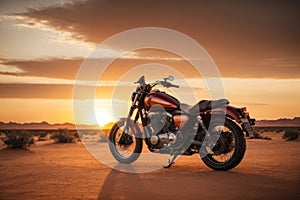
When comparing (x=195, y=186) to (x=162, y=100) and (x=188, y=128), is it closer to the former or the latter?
(x=188, y=128)

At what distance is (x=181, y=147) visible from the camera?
8.48 meters

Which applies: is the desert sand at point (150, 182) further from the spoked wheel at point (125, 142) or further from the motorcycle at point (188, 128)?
the spoked wheel at point (125, 142)

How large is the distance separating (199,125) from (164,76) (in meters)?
1.57

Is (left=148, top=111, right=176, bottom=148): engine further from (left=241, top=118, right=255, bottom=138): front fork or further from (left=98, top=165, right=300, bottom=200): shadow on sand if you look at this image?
(left=241, top=118, right=255, bottom=138): front fork

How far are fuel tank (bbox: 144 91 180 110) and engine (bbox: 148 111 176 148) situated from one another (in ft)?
0.61

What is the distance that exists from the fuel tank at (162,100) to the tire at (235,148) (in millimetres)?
1047

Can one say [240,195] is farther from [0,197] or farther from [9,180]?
[9,180]

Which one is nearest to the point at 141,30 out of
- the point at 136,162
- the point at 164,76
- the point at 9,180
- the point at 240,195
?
the point at 164,76

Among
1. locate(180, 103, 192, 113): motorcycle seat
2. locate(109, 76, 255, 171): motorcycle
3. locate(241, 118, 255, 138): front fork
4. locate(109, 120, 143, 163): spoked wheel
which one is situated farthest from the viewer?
locate(109, 120, 143, 163): spoked wheel

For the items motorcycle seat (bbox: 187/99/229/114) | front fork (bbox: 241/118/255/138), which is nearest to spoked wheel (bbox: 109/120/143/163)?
motorcycle seat (bbox: 187/99/229/114)

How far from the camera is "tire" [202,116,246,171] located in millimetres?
7798

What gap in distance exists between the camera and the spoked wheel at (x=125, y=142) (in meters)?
9.48

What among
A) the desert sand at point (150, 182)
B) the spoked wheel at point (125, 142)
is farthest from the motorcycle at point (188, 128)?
the desert sand at point (150, 182)

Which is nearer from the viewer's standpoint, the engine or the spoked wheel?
the engine
